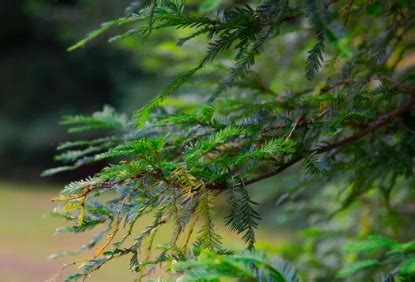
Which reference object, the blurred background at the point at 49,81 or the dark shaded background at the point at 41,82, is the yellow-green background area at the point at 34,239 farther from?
the dark shaded background at the point at 41,82

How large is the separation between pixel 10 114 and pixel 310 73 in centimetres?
1461

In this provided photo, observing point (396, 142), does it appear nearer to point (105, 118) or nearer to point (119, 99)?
point (105, 118)

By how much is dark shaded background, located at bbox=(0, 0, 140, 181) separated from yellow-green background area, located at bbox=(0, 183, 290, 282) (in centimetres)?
114

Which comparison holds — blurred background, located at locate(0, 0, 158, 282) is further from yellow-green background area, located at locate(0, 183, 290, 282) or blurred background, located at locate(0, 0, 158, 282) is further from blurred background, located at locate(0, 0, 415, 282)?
yellow-green background area, located at locate(0, 183, 290, 282)

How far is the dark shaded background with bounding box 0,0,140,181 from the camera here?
15078 mm

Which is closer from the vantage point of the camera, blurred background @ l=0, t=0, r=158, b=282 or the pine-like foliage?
the pine-like foliage

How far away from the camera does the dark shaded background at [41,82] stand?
15078 mm

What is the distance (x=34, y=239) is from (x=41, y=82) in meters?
7.25


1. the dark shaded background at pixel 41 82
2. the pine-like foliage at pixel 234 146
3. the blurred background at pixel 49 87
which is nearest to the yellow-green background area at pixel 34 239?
the blurred background at pixel 49 87

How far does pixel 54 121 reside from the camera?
585 inches

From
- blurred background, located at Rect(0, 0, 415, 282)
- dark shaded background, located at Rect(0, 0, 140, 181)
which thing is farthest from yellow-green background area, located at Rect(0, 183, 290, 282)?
dark shaded background, located at Rect(0, 0, 140, 181)

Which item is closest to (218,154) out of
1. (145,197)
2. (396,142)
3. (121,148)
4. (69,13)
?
(145,197)

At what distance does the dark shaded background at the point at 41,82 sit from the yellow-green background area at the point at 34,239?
3.74 ft

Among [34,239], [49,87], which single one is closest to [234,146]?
[34,239]
